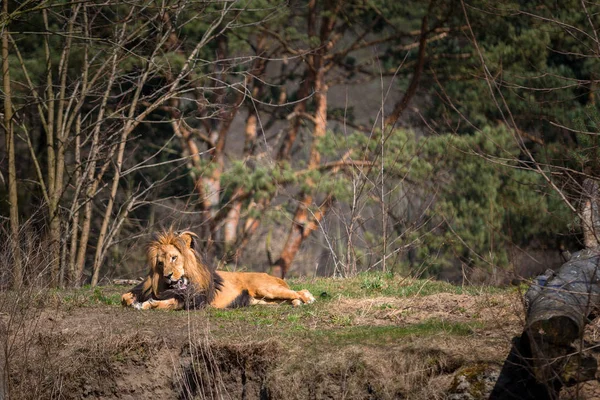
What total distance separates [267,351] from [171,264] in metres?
2.30

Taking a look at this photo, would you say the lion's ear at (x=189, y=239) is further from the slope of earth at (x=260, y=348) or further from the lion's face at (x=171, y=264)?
the slope of earth at (x=260, y=348)

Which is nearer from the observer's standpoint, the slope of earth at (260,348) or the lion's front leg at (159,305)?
the slope of earth at (260,348)

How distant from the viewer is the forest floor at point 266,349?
25.0 ft

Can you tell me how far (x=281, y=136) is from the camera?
27.4 metres

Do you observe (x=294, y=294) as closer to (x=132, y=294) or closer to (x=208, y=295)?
(x=208, y=295)

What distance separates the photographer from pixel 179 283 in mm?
10141

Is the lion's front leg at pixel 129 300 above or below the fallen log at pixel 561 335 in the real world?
below

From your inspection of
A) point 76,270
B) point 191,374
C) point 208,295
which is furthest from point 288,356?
point 76,270

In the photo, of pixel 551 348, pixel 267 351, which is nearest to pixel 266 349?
pixel 267 351

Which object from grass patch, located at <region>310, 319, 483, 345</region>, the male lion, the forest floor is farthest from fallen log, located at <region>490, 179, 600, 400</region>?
the male lion

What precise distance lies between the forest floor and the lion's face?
19.1 inches

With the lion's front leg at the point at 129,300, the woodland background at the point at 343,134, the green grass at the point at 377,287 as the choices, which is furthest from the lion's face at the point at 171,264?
the woodland background at the point at 343,134

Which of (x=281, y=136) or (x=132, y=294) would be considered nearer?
(x=132, y=294)

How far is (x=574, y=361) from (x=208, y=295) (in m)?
4.79
